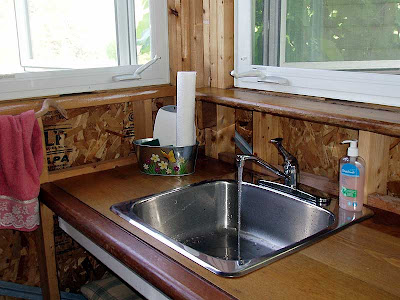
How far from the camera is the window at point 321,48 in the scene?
1.40m

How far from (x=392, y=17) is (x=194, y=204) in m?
0.85

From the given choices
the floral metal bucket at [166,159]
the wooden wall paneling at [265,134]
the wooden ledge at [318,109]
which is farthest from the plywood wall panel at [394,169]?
the floral metal bucket at [166,159]

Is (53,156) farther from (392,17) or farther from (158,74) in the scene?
(392,17)

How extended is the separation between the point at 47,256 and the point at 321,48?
3.93 feet

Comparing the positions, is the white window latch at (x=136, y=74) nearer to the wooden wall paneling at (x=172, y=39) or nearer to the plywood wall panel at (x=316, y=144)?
the wooden wall paneling at (x=172, y=39)

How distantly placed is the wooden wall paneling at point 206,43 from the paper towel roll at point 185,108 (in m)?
0.26

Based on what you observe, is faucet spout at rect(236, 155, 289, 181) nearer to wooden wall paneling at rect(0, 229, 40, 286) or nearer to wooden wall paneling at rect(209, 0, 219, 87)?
wooden wall paneling at rect(209, 0, 219, 87)

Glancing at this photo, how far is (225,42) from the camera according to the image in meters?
1.88

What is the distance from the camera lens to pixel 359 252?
1152 millimetres

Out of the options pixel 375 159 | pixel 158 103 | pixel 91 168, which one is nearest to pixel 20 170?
pixel 91 168

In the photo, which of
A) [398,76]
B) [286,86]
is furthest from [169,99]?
[398,76]

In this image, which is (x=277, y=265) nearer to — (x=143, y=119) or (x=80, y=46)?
(x=143, y=119)

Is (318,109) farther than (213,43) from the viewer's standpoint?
No

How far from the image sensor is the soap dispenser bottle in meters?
1.36
